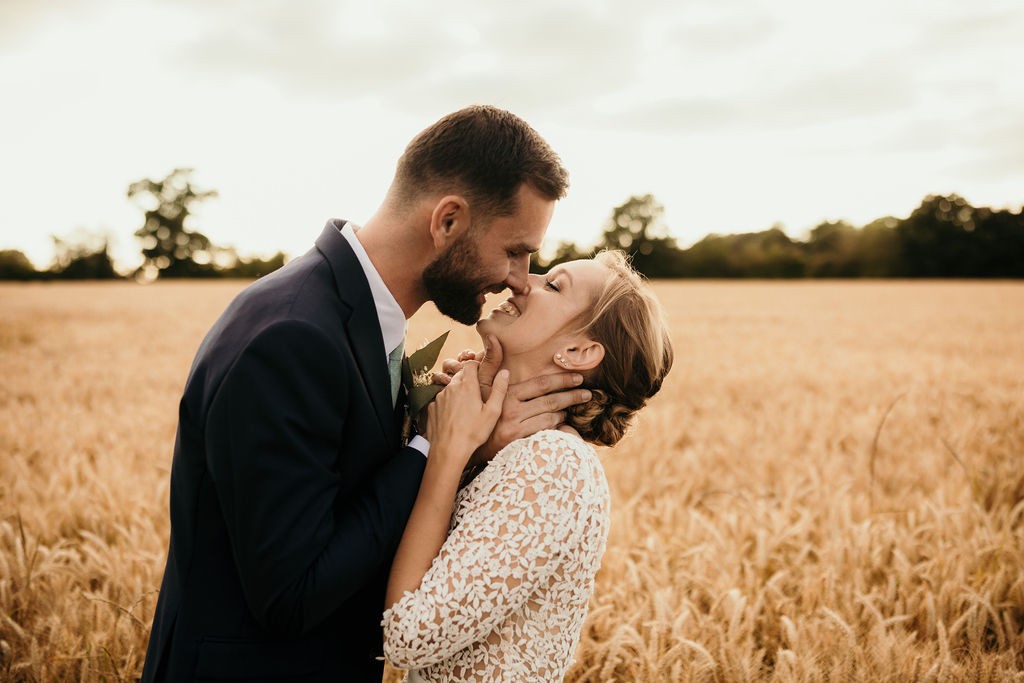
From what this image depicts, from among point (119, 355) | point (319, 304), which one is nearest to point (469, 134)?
point (319, 304)

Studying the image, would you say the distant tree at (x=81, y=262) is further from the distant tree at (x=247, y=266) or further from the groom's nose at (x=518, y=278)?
the groom's nose at (x=518, y=278)

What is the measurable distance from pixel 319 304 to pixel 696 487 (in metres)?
4.09

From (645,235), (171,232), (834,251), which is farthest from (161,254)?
(834,251)

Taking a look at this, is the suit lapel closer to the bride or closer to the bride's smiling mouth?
the bride

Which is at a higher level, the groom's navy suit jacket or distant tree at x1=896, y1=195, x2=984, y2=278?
distant tree at x1=896, y1=195, x2=984, y2=278

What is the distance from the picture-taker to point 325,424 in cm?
170

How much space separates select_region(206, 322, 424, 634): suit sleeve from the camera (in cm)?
159

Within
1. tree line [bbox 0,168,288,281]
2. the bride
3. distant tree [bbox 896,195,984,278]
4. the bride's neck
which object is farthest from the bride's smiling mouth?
distant tree [bbox 896,195,984,278]

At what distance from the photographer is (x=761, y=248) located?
7925 cm

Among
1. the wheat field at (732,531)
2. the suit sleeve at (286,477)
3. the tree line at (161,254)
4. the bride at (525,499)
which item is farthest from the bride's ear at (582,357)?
the tree line at (161,254)

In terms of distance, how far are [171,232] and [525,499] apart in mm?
87669

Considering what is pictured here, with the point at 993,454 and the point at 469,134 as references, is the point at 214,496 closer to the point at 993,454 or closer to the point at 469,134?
the point at 469,134

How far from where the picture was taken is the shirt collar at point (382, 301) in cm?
212

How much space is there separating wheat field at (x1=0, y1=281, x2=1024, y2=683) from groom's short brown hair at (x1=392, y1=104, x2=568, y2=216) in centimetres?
191
